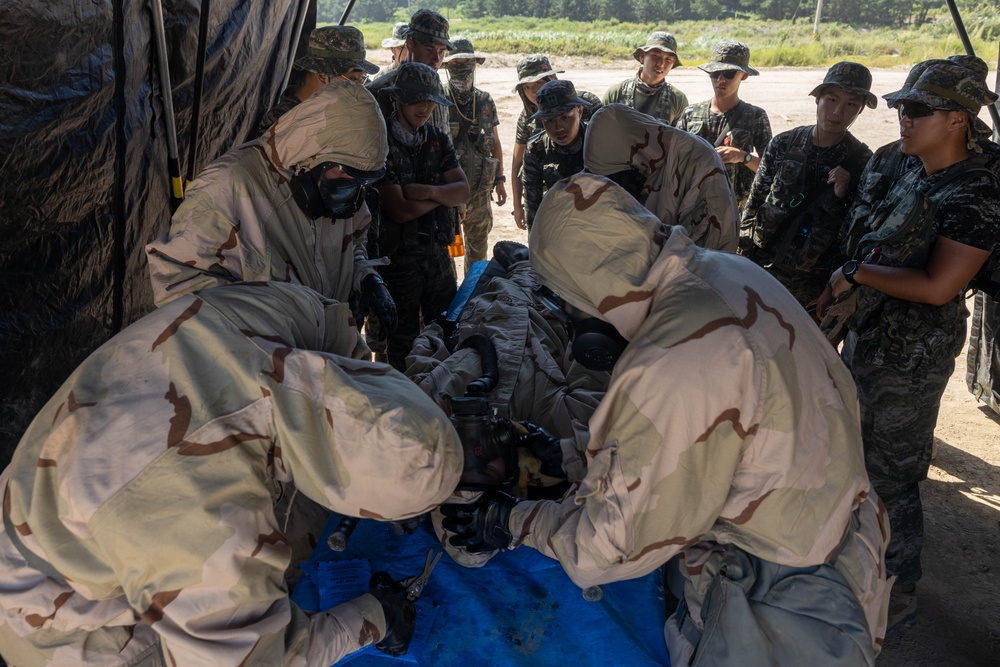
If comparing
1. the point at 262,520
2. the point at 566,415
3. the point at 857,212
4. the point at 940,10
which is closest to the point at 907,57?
the point at 940,10

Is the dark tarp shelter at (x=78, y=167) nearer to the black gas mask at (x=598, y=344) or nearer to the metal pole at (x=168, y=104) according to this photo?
the metal pole at (x=168, y=104)

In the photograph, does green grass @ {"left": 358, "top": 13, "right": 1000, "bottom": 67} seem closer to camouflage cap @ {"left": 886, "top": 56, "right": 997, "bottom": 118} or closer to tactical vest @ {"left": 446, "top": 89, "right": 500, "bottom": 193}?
tactical vest @ {"left": 446, "top": 89, "right": 500, "bottom": 193}

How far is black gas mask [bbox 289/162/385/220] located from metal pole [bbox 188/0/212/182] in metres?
1.30

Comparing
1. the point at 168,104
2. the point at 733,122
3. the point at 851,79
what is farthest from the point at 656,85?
the point at 168,104

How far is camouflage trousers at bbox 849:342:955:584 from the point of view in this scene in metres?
3.21

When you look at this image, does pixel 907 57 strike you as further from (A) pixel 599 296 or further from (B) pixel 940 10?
(A) pixel 599 296

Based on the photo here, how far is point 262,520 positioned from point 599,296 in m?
1.01

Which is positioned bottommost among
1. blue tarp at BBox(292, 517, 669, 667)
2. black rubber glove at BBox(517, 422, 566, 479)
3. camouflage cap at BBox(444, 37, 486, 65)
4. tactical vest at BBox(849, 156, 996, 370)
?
blue tarp at BBox(292, 517, 669, 667)

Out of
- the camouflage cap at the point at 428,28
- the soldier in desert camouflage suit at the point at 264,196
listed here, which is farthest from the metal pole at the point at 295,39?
the soldier in desert camouflage suit at the point at 264,196

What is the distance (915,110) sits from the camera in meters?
3.12

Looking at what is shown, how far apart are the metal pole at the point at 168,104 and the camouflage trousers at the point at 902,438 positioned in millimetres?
3242

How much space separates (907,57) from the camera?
21250 millimetres

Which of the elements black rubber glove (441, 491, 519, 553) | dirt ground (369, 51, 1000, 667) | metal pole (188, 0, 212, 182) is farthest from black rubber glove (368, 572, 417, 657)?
metal pole (188, 0, 212, 182)

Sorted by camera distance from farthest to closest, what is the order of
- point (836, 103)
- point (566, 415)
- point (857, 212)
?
point (836, 103), point (857, 212), point (566, 415)
